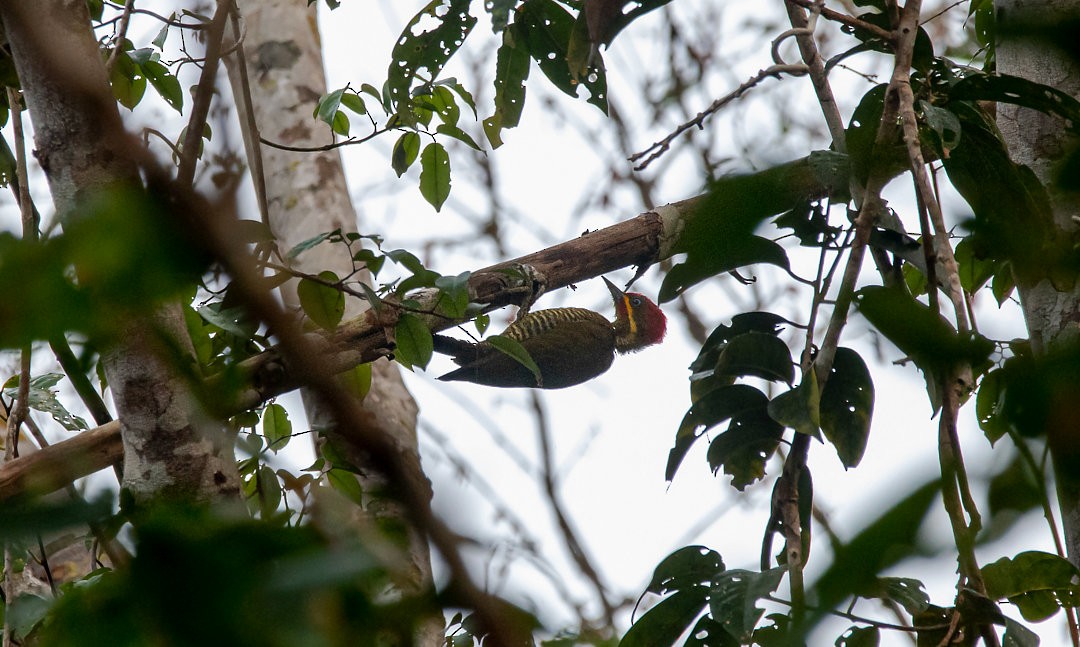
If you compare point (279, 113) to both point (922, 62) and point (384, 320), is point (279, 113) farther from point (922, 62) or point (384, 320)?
point (922, 62)

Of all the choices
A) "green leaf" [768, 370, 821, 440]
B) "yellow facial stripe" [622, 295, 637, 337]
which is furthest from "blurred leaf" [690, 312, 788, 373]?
"yellow facial stripe" [622, 295, 637, 337]

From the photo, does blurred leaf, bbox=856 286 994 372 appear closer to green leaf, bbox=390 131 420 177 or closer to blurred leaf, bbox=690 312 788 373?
blurred leaf, bbox=690 312 788 373

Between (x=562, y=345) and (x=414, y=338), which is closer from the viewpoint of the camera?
(x=414, y=338)

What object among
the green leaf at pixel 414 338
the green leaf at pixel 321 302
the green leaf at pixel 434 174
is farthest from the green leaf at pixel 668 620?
the green leaf at pixel 434 174

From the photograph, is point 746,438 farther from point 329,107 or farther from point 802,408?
point 329,107

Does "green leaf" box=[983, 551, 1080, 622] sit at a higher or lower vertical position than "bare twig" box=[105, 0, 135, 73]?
lower

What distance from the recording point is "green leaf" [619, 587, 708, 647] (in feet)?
5.05

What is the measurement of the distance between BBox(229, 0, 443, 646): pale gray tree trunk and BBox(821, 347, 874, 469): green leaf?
202 cm

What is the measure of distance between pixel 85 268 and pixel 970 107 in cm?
176

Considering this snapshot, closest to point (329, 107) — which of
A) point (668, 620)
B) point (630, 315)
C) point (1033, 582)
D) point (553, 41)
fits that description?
point (553, 41)

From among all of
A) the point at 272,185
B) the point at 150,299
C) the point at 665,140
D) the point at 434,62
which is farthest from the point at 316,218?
the point at 150,299

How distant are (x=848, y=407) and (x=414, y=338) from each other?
99cm

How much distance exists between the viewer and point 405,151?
8.96ft

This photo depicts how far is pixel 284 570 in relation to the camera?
1.55 ft
